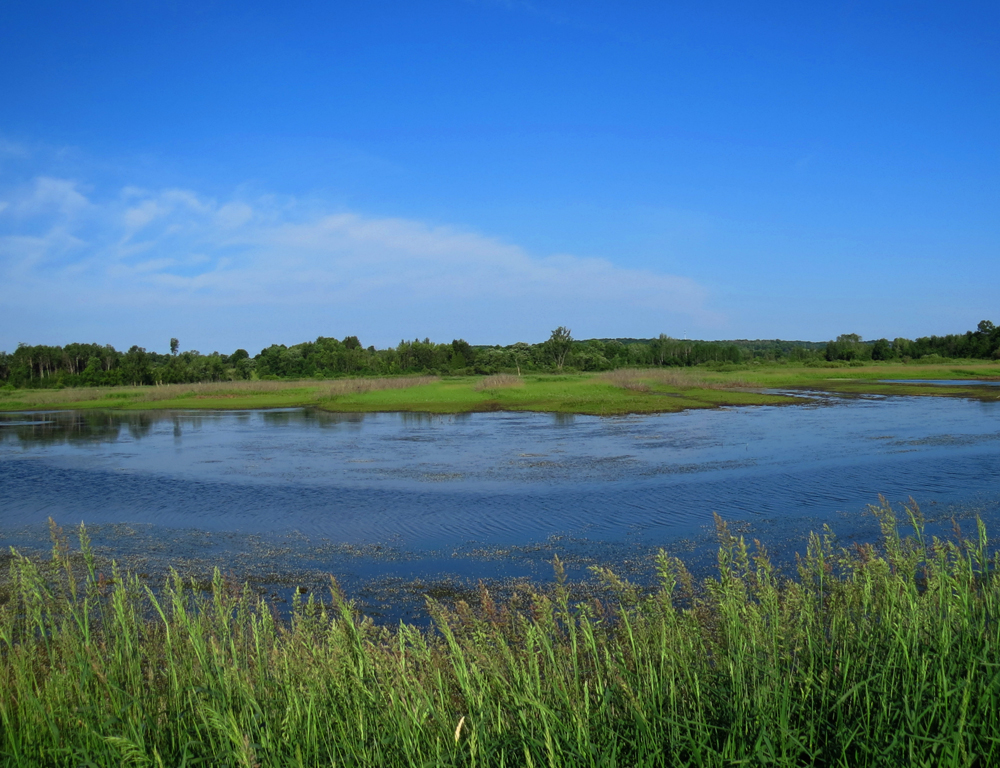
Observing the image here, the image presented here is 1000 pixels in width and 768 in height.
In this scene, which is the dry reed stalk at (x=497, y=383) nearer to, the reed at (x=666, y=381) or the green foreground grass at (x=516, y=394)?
the green foreground grass at (x=516, y=394)

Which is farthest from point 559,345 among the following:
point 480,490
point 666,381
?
point 480,490

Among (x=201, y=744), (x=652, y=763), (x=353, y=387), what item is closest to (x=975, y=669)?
(x=652, y=763)

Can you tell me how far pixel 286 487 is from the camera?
18188 millimetres

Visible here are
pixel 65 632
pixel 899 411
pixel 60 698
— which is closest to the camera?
pixel 60 698

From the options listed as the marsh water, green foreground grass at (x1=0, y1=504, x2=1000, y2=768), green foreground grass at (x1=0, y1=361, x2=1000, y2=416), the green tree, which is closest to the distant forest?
the green tree

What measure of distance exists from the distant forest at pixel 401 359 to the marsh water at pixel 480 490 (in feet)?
195

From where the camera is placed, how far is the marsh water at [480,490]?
37.8ft

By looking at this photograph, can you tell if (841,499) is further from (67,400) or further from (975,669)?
(67,400)

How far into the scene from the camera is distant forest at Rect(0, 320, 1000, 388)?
289ft

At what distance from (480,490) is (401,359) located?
8162 cm

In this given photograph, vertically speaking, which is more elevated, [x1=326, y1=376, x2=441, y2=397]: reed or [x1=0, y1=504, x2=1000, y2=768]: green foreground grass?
[x1=326, y1=376, x2=441, y2=397]: reed

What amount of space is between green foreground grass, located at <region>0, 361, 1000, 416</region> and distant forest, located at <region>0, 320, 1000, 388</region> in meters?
20.1

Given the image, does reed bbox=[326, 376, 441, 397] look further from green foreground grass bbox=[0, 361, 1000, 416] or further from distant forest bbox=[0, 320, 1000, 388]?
distant forest bbox=[0, 320, 1000, 388]

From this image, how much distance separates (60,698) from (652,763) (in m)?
3.40
